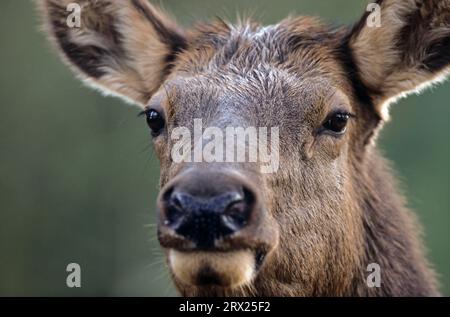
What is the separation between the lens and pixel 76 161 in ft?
93.1

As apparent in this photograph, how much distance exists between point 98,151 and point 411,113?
9.53 meters

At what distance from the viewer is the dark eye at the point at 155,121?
1013 centimetres

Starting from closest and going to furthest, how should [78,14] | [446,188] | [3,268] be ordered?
[78,14] < [446,188] < [3,268]

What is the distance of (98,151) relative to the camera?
28641 millimetres

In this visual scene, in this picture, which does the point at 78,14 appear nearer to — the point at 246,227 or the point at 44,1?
the point at 44,1

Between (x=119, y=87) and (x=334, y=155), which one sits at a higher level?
(x=119, y=87)

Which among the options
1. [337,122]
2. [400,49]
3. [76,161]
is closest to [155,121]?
[337,122]

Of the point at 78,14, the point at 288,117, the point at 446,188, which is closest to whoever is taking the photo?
the point at 288,117

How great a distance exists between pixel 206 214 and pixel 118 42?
4625mm

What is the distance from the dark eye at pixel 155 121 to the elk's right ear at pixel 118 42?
1213 mm

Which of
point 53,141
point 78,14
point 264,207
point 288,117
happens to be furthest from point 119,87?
point 53,141

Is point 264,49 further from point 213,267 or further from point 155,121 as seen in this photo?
point 213,267

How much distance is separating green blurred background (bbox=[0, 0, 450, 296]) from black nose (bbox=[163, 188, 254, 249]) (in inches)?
710

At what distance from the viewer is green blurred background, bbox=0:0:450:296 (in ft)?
87.7
